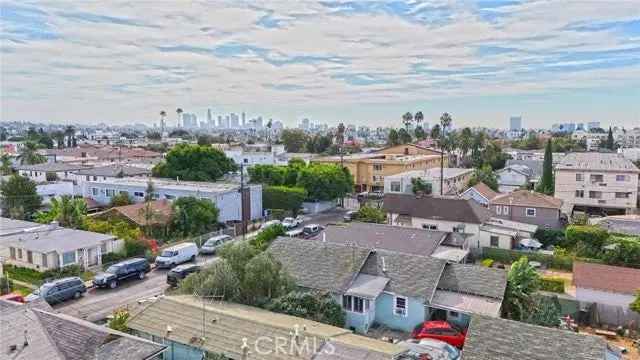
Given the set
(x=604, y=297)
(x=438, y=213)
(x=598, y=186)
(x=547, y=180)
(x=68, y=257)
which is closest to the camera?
(x=604, y=297)

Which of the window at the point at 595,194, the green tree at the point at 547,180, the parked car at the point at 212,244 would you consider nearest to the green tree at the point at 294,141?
the green tree at the point at 547,180

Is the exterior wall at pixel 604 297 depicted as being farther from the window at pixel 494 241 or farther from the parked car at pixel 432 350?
the window at pixel 494 241

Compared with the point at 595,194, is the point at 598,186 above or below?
above

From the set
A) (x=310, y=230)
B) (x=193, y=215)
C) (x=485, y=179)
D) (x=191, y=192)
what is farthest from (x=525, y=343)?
(x=485, y=179)

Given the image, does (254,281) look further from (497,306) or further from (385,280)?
(497,306)

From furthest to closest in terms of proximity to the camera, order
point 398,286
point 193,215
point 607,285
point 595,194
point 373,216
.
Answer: point 595,194 < point 373,216 < point 193,215 < point 607,285 < point 398,286

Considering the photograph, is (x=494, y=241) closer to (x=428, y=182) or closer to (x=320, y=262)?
(x=320, y=262)

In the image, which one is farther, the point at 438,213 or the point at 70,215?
the point at 438,213
